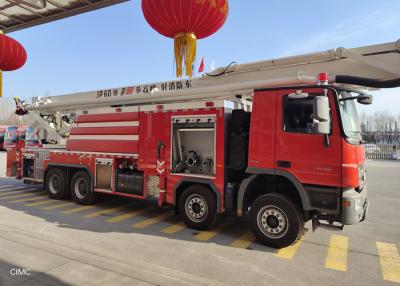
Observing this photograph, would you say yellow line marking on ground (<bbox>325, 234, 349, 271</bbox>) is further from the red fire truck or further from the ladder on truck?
the ladder on truck

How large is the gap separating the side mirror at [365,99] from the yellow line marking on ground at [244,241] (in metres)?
3.13

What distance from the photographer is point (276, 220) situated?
5113 millimetres

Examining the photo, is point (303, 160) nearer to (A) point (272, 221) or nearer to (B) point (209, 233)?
(A) point (272, 221)

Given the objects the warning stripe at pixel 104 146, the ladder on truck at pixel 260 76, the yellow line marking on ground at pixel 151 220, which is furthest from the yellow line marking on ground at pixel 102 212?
the ladder on truck at pixel 260 76

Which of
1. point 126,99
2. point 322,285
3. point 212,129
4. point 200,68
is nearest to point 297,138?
point 212,129

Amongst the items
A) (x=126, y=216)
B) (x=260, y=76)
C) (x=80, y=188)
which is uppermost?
(x=260, y=76)

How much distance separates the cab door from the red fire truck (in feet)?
0.05

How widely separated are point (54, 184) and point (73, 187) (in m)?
0.97

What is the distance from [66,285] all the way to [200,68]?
205 inches

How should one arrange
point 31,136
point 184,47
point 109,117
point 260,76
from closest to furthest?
point 184,47, point 260,76, point 109,117, point 31,136

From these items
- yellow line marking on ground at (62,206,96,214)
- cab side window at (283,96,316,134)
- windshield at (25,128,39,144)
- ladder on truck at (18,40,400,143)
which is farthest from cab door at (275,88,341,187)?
windshield at (25,128,39,144)

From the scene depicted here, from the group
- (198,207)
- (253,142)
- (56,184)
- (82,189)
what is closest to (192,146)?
(198,207)

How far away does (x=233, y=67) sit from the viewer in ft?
20.0

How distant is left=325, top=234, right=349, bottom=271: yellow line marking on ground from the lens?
14.5 feet
